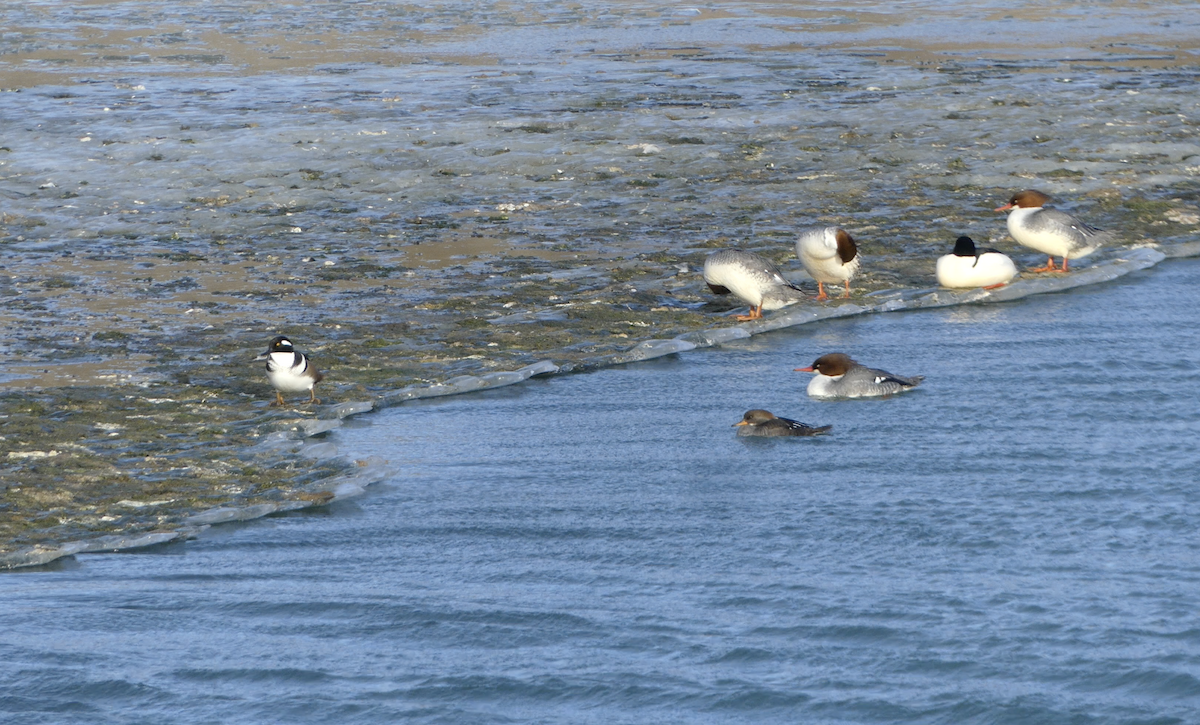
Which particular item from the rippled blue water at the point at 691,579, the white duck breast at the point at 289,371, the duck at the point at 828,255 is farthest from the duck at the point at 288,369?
the duck at the point at 828,255

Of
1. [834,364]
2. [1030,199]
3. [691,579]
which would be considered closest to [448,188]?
[1030,199]

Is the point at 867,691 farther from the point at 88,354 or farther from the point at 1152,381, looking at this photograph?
the point at 88,354

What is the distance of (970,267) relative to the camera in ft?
40.4

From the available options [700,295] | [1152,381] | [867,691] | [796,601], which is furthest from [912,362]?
[867,691]

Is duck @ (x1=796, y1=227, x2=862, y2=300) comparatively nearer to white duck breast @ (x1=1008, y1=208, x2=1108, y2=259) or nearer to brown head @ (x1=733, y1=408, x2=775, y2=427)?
white duck breast @ (x1=1008, y1=208, x2=1108, y2=259)

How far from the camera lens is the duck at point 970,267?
1232cm

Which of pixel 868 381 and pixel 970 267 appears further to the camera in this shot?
pixel 970 267

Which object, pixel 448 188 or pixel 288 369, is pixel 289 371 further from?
pixel 448 188

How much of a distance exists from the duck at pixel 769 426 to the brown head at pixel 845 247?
3428 millimetres

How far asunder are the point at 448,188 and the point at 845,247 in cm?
605

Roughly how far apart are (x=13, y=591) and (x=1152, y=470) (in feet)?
19.5

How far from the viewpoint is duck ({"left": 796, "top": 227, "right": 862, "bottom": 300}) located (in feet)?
40.4

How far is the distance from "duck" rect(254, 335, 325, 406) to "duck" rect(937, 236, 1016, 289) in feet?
17.4

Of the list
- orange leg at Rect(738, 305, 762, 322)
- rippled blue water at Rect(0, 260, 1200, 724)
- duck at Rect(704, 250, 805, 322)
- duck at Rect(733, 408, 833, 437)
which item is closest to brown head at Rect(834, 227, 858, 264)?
duck at Rect(704, 250, 805, 322)
